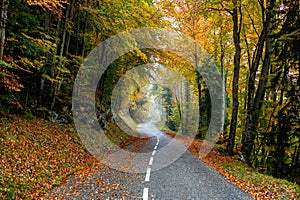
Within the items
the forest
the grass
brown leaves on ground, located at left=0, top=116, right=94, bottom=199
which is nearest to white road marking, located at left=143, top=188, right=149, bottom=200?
the grass

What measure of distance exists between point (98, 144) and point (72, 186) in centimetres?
752

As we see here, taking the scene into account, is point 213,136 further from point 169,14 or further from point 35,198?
point 35,198

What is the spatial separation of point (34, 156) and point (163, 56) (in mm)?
12748

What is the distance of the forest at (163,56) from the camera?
8.88 meters

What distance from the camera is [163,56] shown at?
733 inches

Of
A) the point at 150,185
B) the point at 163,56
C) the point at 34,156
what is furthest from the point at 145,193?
the point at 163,56

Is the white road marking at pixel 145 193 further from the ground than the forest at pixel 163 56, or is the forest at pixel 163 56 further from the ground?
the forest at pixel 163 56

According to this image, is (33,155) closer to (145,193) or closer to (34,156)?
(34,156)

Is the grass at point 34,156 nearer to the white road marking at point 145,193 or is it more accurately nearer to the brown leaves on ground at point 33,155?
the brown leaves on ground at point 33,155

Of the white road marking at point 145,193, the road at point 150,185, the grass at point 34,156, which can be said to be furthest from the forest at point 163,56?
the white road marking at point 145,193

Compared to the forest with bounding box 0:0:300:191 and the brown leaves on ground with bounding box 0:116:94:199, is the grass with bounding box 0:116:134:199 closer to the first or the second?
the brown leaves on ground with bounding box 0:116:94:199

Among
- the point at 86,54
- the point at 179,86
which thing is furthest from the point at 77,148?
the point at 179,86

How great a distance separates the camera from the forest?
8.88m

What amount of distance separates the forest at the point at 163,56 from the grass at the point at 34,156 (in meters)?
1.08
